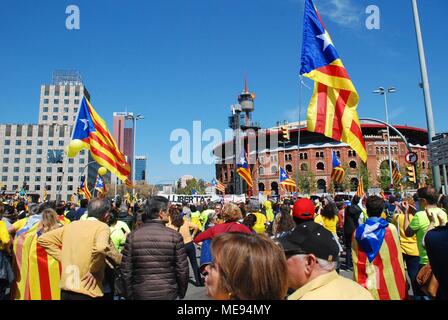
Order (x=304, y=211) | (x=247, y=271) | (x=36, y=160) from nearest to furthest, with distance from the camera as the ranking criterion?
(x=247, y=271) < (x=304, y=211) < (x=36, y=160)

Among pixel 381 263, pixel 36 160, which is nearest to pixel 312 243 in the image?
pixel 381 263

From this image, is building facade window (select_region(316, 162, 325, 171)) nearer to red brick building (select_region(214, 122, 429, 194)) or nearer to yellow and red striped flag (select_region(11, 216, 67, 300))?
red brick building (select_region(214, 122, 429, 194))

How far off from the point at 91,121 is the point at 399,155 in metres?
81.5

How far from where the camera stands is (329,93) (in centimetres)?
678

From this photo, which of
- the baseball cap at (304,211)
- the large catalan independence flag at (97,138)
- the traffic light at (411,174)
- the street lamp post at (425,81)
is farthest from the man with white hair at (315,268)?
the traffic light at (411,174)

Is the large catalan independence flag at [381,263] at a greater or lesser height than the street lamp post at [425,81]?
lesser

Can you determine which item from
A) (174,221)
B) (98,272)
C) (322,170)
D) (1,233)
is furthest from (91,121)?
(322,170)

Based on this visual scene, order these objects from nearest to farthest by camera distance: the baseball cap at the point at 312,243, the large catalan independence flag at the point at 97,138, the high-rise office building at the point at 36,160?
the baseball cap at the point at 312,243 < the large catalan independence flag at the point at 97,138 < the high-rise office building at the point at 36,160

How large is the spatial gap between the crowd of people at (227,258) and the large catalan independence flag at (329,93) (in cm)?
183

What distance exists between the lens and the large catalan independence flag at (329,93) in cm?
647

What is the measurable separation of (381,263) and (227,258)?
3.52m

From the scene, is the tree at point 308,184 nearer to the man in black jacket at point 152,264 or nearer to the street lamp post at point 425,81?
the street lamp post at point 425,81

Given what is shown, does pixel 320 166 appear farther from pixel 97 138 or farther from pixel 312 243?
pixel 312 243
